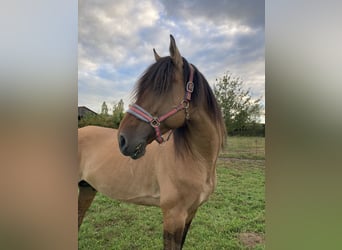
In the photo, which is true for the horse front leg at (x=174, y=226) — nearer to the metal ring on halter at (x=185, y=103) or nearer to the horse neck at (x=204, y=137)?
the horse neck at (x=204, y=137)

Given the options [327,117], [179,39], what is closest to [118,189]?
[179,39]

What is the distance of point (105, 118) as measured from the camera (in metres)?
1.56

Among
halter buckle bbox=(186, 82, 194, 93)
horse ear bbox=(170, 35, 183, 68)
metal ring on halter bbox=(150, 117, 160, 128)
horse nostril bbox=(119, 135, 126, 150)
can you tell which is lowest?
horse nostril bbox=(119, 135, 126, 150)

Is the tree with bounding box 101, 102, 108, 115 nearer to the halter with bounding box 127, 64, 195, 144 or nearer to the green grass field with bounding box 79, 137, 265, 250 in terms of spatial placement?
the halter with bounding box 127, 64, 195, 144

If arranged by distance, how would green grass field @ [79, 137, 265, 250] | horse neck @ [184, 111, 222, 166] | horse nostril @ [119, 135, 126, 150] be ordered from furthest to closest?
1. green grass field @ [79, 137, 265, 250]
2. horse neck @ [184, 111, 222, 166]
3. horse nostril @ [119, 135, 126, 150]

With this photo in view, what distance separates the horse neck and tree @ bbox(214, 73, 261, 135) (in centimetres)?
19

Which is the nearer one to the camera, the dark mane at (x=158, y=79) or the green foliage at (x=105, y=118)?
the dark mane at (x=158, y=79)

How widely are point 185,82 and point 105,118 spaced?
661mm

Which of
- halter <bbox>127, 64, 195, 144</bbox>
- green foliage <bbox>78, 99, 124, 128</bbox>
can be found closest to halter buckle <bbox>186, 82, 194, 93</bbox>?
halter <bbox>127, 64, 195, 144</bbox>

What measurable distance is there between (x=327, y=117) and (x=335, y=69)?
0.53 ft

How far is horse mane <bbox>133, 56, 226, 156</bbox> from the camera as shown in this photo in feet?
3.67

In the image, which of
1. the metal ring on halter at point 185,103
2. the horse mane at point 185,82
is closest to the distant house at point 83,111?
the horse mane at point 185,82

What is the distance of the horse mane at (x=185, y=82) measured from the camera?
112 centimetres

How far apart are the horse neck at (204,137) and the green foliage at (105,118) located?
1.62 ft
